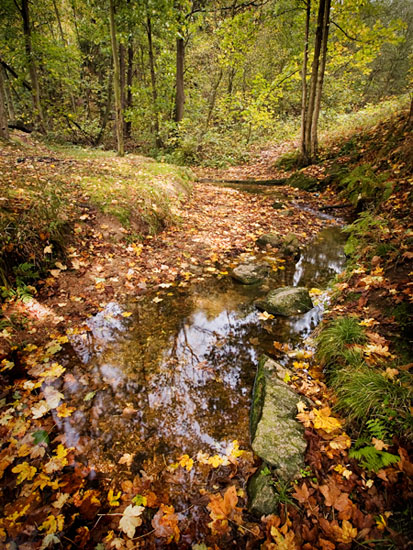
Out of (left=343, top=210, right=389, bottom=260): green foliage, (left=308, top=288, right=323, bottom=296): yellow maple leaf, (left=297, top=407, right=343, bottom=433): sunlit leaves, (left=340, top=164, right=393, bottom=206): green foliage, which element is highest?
(left=340, top=164, right=393, bottom=206): green foliage

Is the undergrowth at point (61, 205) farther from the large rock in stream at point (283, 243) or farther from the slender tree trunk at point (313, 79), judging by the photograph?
the slender tree trunk at point (313, 79)

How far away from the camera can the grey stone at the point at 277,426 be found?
2068mm

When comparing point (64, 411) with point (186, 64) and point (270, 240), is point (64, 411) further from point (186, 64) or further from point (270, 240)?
point (186, 64)

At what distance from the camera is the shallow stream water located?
234 cm

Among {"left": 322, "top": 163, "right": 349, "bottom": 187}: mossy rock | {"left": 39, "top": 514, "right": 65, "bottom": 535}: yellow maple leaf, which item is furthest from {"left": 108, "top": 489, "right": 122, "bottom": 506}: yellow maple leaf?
{"left": 322, "top": 163, "right": 349, "bottom": 187}: mossy rock

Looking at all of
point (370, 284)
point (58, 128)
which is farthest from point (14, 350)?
point (58, 128)

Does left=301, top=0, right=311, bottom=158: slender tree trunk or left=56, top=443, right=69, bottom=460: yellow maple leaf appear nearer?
left=56, top=443, right=69, bottom=460: yellow maple leaf

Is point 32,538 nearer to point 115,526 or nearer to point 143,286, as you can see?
point 115,526

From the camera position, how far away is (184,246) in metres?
5.77

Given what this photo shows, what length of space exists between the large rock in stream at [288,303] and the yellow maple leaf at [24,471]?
3.21m

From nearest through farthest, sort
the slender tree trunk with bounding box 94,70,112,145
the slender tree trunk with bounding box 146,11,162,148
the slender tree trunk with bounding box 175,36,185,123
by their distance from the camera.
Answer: the slender tree trunk with bounding box 146,11,162,148
the slender tree trunk with bounding box 175,36,185,123
the slender tree trunk with bounding box 94,70,112,145

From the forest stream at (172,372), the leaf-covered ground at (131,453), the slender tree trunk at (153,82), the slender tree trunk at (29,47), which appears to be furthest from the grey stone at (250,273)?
the slender tree trunk at (29,47)

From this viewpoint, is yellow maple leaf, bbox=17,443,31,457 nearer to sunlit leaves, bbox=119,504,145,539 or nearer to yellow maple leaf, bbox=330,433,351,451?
sunlit leaves, bbox=119,504,145,539

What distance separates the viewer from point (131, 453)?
2.22 m
